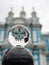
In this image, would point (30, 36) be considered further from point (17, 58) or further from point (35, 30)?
point (17, 58)

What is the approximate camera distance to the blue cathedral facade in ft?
62.9

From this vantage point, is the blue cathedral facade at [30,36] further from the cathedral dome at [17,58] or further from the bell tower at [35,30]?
the cathedral dome at [17,58]

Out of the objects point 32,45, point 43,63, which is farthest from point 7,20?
point 43,63

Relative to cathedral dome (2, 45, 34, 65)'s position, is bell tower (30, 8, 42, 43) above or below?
above

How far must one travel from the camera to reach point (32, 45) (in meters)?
19.2

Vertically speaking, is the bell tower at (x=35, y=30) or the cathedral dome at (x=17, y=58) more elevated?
the bell tower at (x=35, y=30)

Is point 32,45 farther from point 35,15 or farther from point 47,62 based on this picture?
point 35,15

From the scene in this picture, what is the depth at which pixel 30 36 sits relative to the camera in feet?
65.7

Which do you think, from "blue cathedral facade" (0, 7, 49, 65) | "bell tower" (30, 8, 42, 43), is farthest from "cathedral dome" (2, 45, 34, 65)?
"bell tower" (30, 8, 42, 43)

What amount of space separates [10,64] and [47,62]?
19.8 meters

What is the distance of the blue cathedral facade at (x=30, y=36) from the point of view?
62.9 feet

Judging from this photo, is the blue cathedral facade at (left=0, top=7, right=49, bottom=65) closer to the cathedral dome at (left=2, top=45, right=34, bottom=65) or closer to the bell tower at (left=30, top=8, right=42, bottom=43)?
the bell tower at (left=30, top=8, right=42, bottom=43)

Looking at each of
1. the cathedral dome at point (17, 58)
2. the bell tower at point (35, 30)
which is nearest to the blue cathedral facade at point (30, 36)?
the bell tower at point (35, 30)

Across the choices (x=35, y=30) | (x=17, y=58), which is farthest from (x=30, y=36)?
(x=17, y=58)
